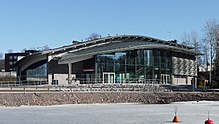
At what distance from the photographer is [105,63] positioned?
62531 mm

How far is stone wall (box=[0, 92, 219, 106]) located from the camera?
121 ft

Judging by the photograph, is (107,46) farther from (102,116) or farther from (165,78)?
(102,116)

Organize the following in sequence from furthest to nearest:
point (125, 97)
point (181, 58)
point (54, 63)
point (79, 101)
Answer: point (181, 58)
point (54, 63)
point (125, 97)
point (79, 101)

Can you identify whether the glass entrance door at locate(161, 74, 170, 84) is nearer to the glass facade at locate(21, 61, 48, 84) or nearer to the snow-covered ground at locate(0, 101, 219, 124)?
the glass facade at locate(21, 61, 48, 84)

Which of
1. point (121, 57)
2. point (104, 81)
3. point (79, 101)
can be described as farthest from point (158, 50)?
point (79, 101)

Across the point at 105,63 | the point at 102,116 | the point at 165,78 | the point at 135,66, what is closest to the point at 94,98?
the point at 102,116

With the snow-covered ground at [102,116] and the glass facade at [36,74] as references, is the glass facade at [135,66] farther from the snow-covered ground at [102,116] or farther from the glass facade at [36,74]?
the snow-covered ground at [102,116]

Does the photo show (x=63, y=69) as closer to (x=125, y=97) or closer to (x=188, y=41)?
(x=125, y=97)

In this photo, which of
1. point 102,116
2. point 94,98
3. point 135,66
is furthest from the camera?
point 135,66

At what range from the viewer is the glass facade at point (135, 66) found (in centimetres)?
6241

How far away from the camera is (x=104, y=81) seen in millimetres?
61875

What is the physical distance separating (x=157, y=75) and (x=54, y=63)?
20.8m

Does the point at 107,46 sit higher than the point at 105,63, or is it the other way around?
the point at 107,46

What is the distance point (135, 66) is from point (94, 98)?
24833 mm
